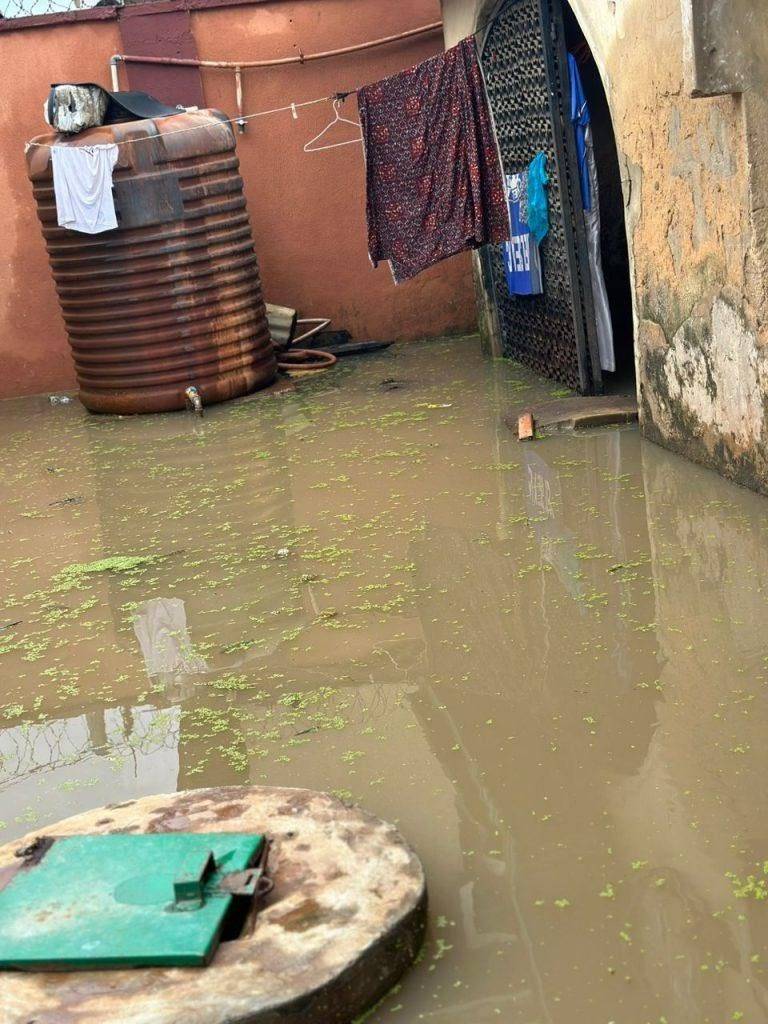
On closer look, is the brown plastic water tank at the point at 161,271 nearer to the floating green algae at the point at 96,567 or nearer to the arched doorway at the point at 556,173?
the arched doorway at the point at 556,173

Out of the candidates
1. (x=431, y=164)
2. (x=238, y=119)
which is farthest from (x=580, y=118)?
(x=238, y=119)

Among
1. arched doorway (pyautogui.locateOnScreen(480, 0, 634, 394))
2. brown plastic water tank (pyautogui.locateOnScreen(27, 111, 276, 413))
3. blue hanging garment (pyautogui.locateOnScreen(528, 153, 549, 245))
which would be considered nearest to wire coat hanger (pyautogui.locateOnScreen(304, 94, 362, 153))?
brown plastic water tank (pyautogui.locateOnScreen(27, 111, 276, 413))

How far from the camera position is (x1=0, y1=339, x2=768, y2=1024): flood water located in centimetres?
231

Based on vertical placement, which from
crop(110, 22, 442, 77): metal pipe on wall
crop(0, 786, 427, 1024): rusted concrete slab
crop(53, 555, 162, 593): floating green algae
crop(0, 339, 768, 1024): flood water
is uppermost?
crop(110, 22, 442, 77): metal pipe on wall

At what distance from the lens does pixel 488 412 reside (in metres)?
6.69

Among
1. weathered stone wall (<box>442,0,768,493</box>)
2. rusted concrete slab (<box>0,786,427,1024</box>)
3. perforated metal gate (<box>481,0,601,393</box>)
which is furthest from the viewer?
perforated metal gate (<box>481,0,601,393</box>)

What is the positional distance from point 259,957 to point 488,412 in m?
4.84

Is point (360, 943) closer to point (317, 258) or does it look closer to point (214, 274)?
point (214, 274)

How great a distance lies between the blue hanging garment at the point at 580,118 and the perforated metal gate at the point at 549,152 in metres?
0.06

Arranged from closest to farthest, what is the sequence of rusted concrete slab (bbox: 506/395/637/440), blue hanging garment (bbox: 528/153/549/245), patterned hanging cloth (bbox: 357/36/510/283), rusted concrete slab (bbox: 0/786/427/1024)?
1. rusted concrete slab (bbox: 0/786/427/1024)
2. rusted concrete slab (bbox: 506/395/637/440)
3. blue hanging garment (bbox: 528/153/549/245)
4. patterned hanging cloth (bbox: 357/36/510/283)

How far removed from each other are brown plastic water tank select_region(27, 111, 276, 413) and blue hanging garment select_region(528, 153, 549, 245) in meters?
2.05

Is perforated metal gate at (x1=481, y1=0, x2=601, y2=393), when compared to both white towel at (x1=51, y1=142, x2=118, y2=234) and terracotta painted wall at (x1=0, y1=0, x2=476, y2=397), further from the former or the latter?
white towel at (x1=51, y1=142, x2=118, y2=234)

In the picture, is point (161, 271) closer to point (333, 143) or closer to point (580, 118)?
point (333, 143)

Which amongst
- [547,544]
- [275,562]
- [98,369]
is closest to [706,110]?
[547,544]
